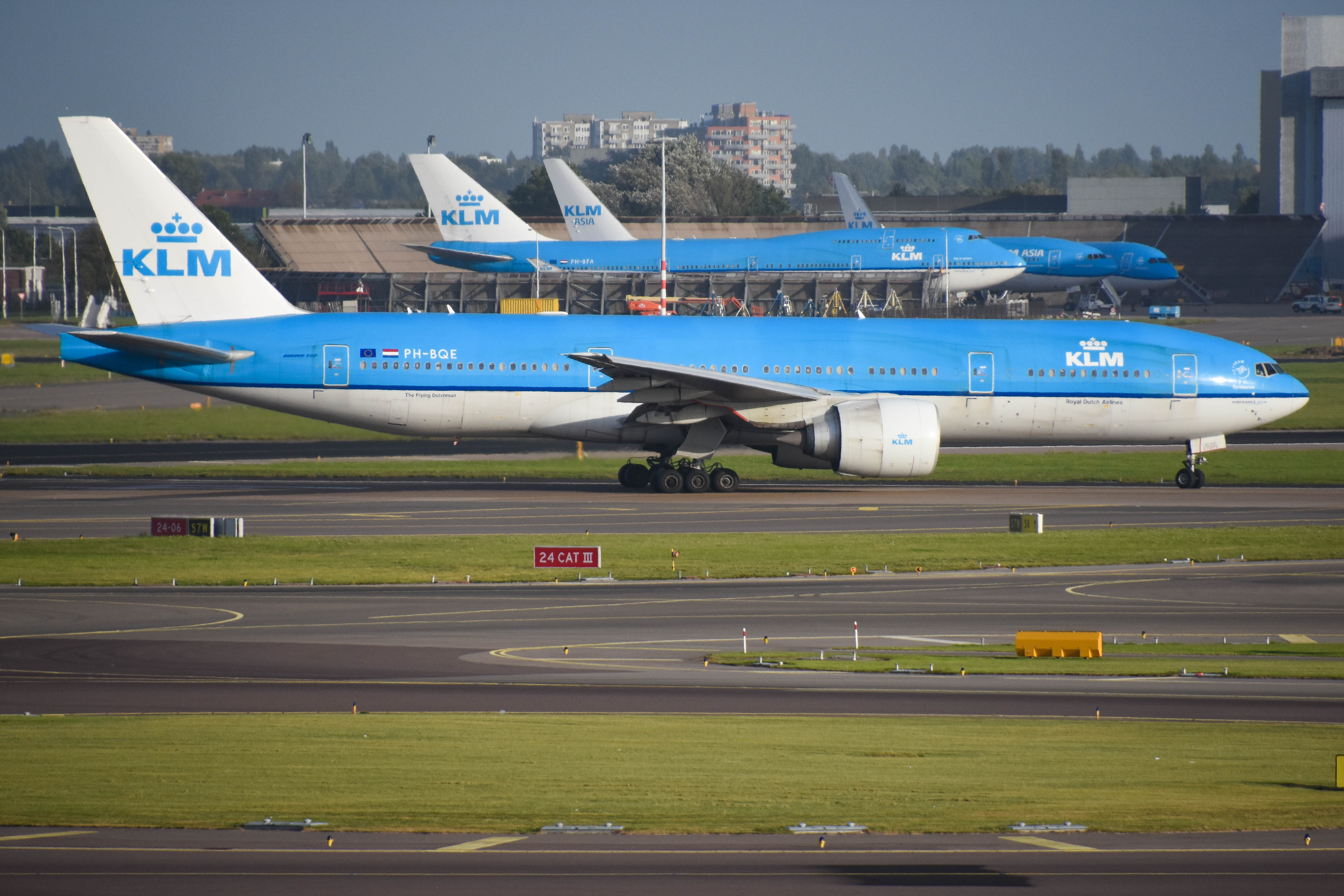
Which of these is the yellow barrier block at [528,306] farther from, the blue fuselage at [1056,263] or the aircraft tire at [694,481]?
the blue fuselage at [1056,263]

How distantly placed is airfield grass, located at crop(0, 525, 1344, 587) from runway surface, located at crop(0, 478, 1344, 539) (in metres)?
1.32

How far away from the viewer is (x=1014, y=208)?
17938cm

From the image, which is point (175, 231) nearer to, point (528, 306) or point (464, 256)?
point (528, 306)

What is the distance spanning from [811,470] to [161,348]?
19314mm

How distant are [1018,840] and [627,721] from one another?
17.8 ft

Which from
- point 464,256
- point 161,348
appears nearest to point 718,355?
point 161,348

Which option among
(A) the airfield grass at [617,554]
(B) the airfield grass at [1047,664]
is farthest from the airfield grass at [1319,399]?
(B) the airfield grass at [1047,664]

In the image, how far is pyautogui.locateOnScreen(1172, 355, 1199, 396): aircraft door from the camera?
3756 cm

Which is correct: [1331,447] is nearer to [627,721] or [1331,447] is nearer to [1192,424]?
[1192,424]

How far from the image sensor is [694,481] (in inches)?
1433

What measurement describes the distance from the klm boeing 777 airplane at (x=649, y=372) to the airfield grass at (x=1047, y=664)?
592 inches

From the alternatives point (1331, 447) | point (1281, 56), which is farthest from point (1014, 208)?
point (1331, 447)

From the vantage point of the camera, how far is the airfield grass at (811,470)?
39.3 metres

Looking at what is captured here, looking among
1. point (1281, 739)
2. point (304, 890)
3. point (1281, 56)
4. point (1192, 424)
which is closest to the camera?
point (304, 890)
